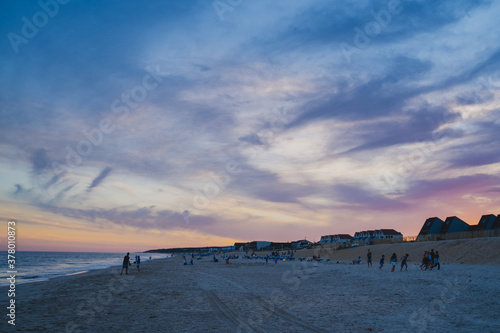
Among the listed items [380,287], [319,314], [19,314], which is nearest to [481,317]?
[319,314]

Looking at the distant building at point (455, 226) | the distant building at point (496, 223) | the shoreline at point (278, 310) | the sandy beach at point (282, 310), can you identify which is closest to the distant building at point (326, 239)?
the distant building at point (455, 226)

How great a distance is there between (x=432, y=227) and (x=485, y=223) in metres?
10.7

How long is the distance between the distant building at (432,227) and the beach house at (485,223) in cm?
645

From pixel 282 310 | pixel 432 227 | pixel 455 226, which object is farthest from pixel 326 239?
pixel 282 310

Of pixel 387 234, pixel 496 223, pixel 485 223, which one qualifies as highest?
pixel 496 223

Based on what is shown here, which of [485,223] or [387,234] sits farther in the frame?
[387,234]

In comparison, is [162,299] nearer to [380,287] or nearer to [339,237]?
[380,287]

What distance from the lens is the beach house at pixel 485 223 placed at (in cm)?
7156

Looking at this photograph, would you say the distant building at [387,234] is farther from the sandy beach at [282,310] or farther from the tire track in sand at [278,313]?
the tire track in sand at [278,313]

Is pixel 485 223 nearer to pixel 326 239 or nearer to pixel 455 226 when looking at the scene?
pixel 455 226

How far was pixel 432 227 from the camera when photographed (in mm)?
79250

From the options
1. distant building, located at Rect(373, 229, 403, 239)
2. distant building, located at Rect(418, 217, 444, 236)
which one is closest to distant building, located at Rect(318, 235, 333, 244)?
distant building, located at Rect(373, 229, 403, 239)

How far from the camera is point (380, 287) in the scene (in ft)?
62.3

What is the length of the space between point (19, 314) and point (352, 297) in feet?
48.1
